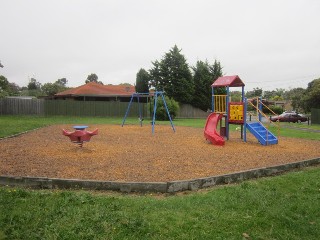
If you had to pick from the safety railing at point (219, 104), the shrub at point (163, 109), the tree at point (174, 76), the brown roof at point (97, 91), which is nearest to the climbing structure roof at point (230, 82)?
the safety railing at point (219, 104)

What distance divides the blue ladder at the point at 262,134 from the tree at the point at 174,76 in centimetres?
2596

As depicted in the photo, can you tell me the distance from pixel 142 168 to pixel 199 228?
396 centimetres

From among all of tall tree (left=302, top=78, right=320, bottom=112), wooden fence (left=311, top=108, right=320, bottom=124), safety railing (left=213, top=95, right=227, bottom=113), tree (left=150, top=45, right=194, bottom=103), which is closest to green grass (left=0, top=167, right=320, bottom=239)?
safety railing (left=213, top=95, right=227, bottom=113)

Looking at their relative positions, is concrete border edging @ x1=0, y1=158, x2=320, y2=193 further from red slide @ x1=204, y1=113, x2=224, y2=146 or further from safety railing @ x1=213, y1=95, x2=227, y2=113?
safety railing @ x1=213, y1=95, x2=227, y2=113

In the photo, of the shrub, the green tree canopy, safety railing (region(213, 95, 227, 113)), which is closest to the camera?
safety railing (region(213, 95, 227, 113))

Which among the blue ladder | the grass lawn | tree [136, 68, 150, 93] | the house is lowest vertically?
the grass lawn

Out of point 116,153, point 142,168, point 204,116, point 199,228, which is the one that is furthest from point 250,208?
point 204,116

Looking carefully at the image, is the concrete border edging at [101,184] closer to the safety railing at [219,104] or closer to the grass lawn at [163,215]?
the grass lawn at [163,215]

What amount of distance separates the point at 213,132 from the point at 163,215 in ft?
31.0

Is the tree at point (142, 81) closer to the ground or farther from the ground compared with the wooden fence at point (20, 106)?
farther from the ground

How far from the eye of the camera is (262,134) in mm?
14281

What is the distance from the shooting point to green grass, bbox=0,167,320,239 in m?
4.21

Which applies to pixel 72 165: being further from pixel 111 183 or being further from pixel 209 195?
pixel 209 195

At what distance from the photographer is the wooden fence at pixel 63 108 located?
34.2 m
